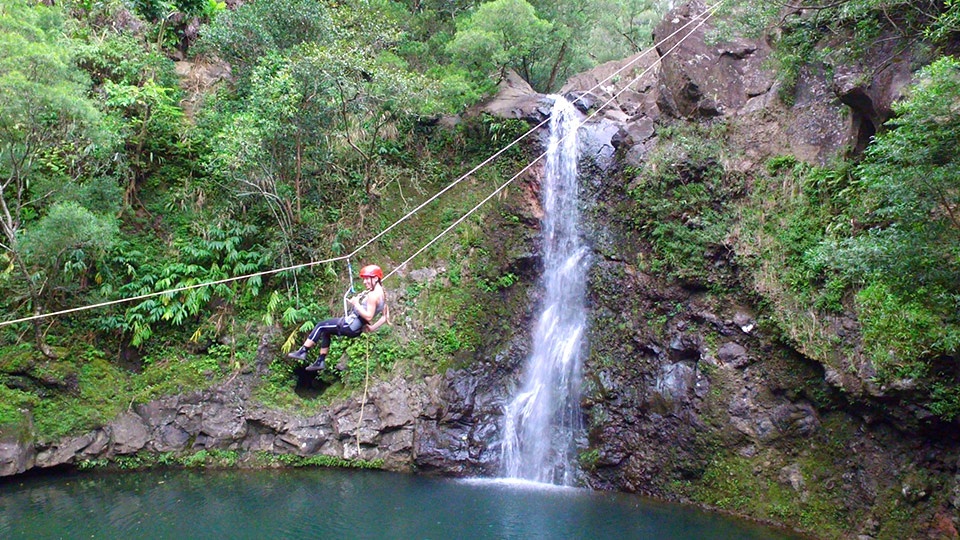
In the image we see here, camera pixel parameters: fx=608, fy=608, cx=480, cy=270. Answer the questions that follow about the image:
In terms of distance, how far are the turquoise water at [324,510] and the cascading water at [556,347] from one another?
0.70 m

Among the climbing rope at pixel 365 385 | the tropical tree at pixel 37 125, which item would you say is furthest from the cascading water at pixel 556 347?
the tropical tree at pixel 37 125

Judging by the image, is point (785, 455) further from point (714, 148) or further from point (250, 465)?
point (250, 465)

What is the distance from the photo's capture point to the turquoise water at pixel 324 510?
8.25 m

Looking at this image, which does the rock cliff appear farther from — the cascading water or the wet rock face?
the cascading water

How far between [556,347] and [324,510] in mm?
5320

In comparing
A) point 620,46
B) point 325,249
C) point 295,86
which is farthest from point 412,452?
point 620,46

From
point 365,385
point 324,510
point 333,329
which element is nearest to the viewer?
point 333,329

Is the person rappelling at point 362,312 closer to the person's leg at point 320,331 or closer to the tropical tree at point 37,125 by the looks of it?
the person's leg at point 320,331

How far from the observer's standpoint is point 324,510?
29.3 feet

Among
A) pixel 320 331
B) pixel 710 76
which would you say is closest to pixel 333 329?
pixel 320 331

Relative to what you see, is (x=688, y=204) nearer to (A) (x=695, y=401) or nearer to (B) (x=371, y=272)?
(A) (x=695, y=401)

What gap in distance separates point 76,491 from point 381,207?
7656mm

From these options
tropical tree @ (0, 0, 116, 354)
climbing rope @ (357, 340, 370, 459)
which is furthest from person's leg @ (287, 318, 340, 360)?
tropical tree @ (0, 0, 116, 354)

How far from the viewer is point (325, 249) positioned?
12.6 metres
